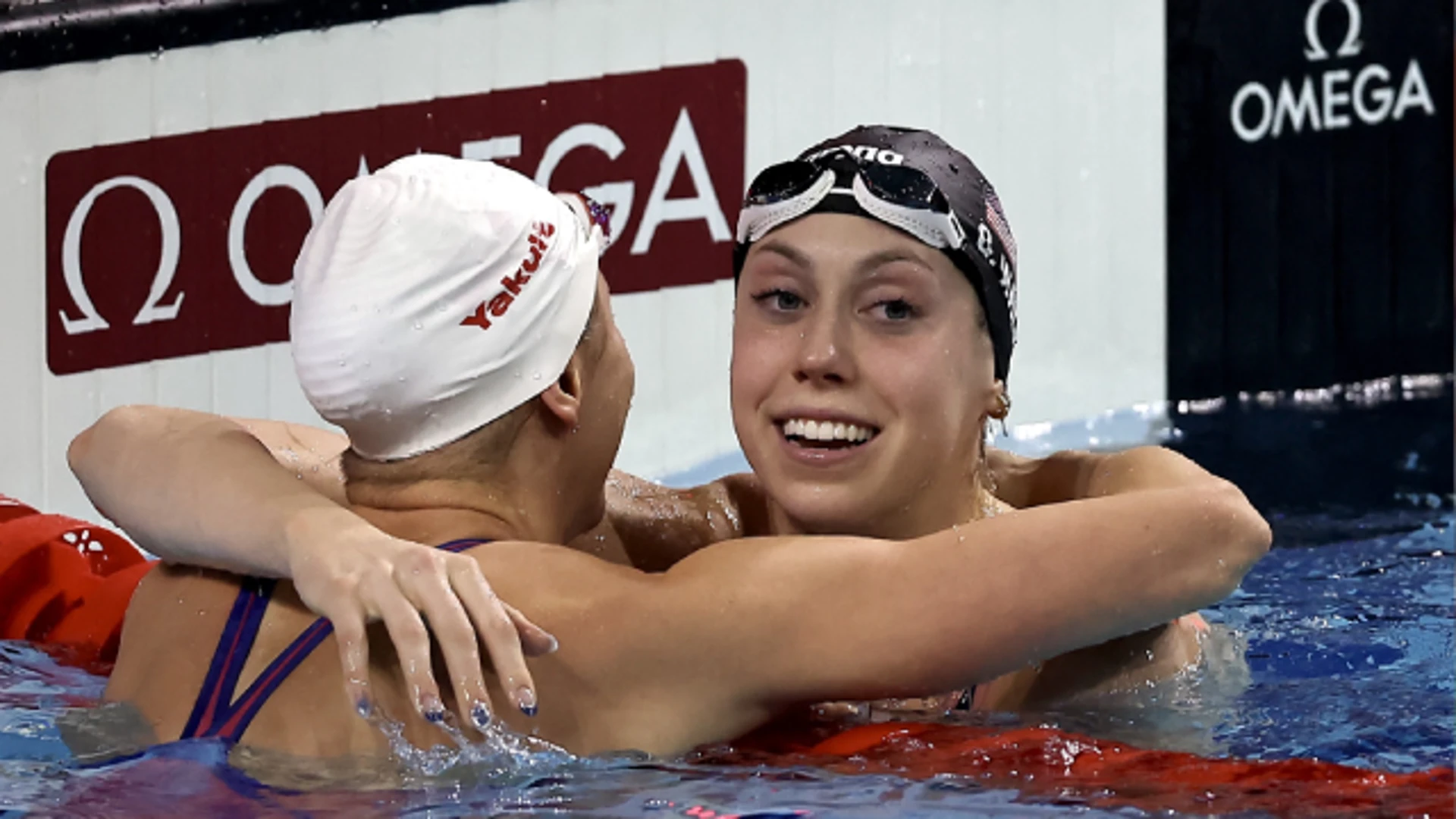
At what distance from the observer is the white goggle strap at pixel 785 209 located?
288 centimetres

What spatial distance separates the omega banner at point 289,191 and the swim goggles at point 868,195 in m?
3.06

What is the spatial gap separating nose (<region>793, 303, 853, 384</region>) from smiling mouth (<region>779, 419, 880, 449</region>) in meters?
0.07

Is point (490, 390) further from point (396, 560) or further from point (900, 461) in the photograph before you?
point (900, 461)

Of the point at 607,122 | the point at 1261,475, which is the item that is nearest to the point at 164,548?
the point at 607,122

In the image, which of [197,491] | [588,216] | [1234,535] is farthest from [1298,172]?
[197,491]

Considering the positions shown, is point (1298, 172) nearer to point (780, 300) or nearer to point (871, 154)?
point (871, 154)

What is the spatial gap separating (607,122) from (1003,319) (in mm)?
3244

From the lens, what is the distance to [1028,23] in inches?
242

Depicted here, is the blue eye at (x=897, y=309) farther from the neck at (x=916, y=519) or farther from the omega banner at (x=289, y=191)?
the omega banner at (x=289, y=191)

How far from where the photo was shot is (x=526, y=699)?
2047 millimetres

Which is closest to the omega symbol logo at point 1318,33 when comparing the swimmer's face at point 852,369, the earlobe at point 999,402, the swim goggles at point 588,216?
the earlobe at point 999,402

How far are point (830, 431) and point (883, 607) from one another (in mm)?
585

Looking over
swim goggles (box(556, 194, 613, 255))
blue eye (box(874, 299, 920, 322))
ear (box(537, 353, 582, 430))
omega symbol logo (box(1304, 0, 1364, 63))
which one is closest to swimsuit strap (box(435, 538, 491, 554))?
ear (box(537, 353, 582, 430))

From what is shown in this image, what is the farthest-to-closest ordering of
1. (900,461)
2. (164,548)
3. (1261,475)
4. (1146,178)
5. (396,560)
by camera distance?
1. (1146,178)
2. (1261,475)
3. (900,461)
4. (164,548)
5. (396,560)
